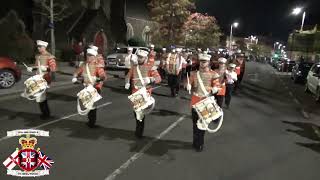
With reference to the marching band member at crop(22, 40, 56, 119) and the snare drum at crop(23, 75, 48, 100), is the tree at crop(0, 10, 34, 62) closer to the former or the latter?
the marching band member at crop(22, 40, 56, 119)

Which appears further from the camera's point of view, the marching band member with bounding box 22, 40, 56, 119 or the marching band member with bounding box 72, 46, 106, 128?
the marching band member with bounding box 22, 40, 56, 119

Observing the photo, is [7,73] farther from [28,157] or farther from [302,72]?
[302,72]

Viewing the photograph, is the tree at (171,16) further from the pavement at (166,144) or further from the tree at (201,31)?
the pavement at (166,144)

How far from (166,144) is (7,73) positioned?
9461mm

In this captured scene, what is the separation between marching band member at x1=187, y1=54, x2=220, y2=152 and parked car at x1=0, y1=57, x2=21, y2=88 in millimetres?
9794

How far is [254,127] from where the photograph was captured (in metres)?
11.0

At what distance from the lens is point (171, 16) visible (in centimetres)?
4250

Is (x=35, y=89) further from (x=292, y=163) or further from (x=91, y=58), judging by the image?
(x=292, y=163)

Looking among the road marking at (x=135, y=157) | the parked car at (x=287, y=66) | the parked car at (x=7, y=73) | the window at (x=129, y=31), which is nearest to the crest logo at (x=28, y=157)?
the road marking at (x=135, y=157)

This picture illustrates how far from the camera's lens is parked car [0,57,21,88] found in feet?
50.0

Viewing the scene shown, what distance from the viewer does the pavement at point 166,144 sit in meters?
6.75

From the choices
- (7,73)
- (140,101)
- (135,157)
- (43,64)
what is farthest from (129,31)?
(135,157)

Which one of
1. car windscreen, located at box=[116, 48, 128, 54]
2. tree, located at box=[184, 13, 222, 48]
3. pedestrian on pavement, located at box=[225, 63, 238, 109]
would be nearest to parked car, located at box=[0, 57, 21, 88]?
pedestrian on pavement, located at box=[225, 63, 238, 109]

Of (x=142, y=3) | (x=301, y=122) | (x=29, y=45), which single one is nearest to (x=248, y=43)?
(x=142, y=3)
